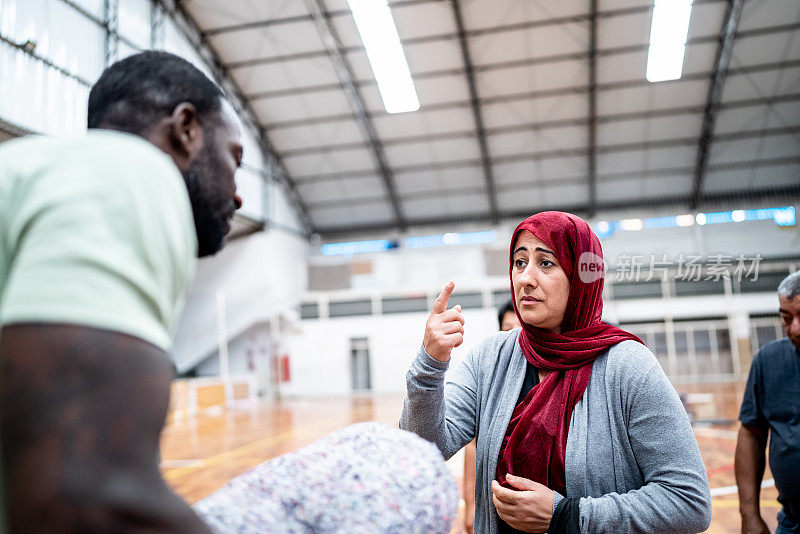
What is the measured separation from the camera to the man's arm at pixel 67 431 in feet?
1.48

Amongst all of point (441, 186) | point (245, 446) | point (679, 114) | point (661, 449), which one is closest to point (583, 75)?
point (679, 114)

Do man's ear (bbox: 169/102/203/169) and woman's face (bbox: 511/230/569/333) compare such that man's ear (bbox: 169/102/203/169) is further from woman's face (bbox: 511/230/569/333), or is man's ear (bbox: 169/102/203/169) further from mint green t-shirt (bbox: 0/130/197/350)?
woman's face (bbox: 511/230/569/333)

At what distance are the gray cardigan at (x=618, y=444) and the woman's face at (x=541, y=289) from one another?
192mm

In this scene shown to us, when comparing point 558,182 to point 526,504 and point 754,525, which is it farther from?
point 526,504

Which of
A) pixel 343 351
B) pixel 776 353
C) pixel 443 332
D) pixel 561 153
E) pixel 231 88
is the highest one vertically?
pixel 231 88

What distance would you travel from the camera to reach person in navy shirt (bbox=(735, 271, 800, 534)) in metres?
2.33

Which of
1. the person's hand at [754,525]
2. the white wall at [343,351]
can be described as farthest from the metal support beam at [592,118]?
the person's hand at [754,525]

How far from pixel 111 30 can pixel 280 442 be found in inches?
408

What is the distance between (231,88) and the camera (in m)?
18.4

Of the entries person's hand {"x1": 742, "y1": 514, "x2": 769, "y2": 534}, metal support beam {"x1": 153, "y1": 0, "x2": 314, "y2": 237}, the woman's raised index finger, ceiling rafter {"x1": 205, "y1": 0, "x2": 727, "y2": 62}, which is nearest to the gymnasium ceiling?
ceiling rafter {"x1": 205, "y1": 0, "x2": 727, "y2": 62}

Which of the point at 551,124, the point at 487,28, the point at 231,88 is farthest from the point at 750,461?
the point at 231,88

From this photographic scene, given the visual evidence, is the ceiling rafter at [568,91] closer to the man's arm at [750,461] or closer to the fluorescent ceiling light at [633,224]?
the fluorescent ceiling light at [633,224]

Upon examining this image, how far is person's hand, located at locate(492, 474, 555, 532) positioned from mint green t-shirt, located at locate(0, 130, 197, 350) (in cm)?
113

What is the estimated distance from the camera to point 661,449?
4.75 feet
